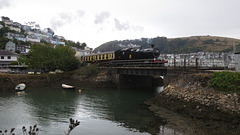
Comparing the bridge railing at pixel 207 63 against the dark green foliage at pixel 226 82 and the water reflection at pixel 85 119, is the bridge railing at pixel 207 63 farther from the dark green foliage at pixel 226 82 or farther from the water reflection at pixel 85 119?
→ the water reflection at pixel 85 119

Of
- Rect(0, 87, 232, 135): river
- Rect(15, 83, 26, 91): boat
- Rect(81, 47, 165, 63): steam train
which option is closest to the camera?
Rect(0, 87, 232, 135): river

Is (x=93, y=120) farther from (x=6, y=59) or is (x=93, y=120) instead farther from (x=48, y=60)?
(x=6, y=59)

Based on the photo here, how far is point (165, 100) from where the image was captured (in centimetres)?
1925

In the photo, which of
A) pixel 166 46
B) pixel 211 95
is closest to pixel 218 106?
pixel 211 95

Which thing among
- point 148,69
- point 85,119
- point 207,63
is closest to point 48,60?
point 148,69

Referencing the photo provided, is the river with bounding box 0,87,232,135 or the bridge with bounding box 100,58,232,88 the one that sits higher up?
the bridge with bounding box 100,58,232,88

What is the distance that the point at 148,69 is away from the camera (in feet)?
89.7

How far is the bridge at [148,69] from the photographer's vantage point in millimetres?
21281

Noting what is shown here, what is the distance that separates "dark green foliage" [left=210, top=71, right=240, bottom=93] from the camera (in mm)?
14031

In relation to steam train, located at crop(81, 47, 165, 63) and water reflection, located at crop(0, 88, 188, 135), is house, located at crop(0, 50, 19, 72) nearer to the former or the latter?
steam train, located at crop(81, 47, 165, 63)

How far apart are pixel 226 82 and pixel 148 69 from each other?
13.5 meters

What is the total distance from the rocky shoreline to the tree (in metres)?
29.2

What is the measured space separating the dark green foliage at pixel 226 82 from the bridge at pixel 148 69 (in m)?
4.01

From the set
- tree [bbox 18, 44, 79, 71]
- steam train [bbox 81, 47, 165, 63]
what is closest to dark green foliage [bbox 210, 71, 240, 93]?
steam train [bbox 81, 47, 165, 63]
